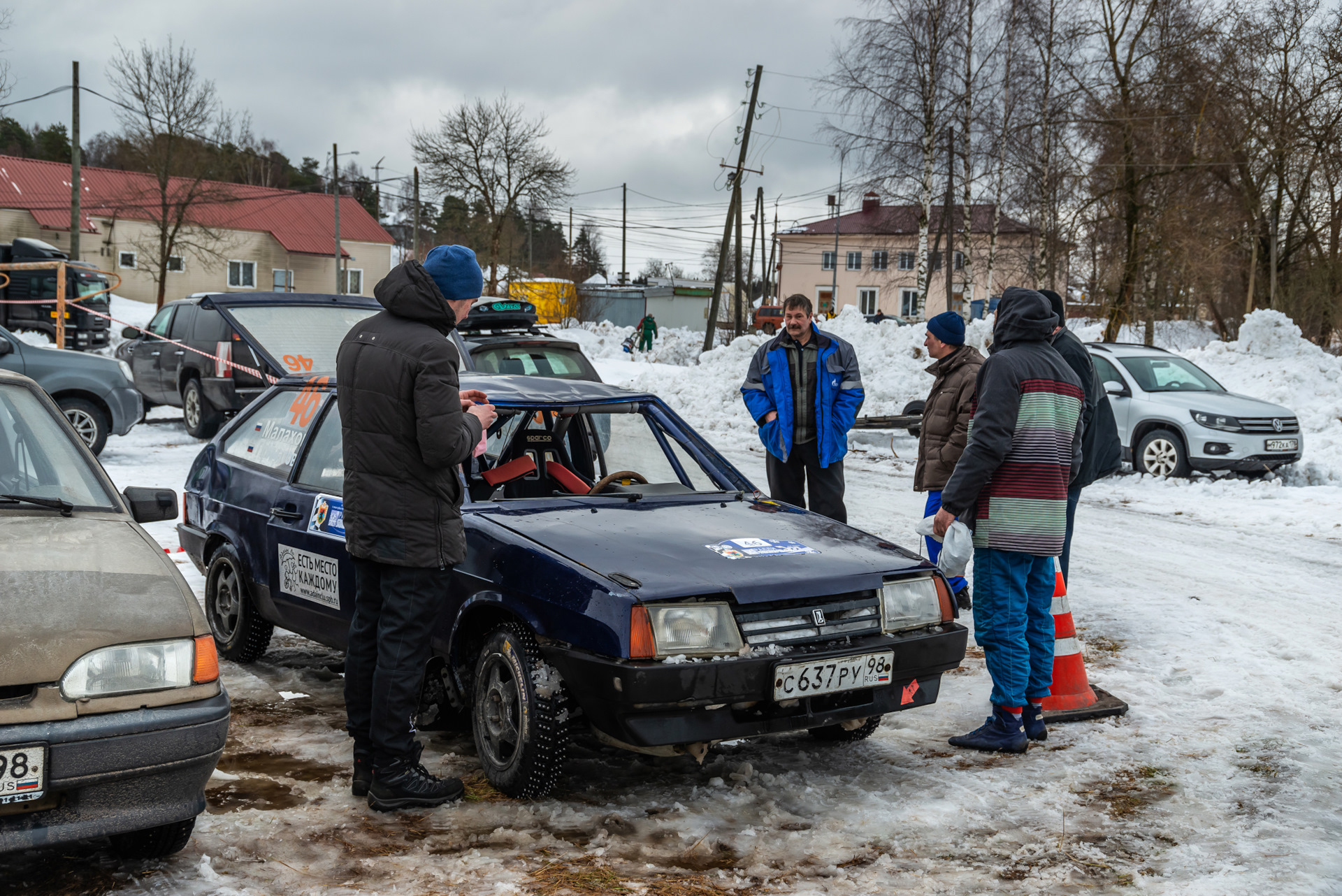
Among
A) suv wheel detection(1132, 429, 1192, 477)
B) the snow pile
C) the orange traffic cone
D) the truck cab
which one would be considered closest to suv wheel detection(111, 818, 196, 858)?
the orange traffic cone

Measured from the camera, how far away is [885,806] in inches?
148

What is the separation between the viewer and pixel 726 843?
134 inches

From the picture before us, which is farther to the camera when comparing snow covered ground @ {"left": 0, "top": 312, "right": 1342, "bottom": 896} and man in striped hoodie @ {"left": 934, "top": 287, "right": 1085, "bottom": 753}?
man in striped hoodie @ {"left": 934, "top": 287, "right": 1085, "bottom": 753}

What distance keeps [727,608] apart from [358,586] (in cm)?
126

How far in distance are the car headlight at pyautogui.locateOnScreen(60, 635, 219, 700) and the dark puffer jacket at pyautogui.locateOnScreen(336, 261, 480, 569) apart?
687 millimetres

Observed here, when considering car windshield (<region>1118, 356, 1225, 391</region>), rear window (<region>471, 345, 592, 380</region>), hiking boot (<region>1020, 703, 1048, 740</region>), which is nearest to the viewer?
hiking boot (<region>1020, 703, 1048, 740</region>)

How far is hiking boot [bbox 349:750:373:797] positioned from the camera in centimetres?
370

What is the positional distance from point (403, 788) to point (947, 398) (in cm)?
365

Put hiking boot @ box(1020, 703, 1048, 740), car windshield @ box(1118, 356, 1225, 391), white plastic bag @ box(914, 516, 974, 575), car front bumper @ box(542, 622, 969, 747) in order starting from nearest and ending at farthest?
car front bumper @ box(542, 622, 969, 747) → white plastic bag @ box(914, 516, 974, 575) → hiking boot @ box(1020, 703, 1048, 740) → car windshield @ box(1118, 356, 1225, 391)

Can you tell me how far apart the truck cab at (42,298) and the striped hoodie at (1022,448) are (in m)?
23.3

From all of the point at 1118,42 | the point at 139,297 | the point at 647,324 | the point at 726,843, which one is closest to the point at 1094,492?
the point at 726,843

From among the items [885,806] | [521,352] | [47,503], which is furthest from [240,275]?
[885,806]

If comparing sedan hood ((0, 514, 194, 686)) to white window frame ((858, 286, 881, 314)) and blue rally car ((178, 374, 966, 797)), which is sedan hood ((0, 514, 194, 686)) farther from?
white window frame ((858, 286, 881, 314))

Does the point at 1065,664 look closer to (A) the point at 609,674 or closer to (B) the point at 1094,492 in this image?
(A) the point at 609,674
